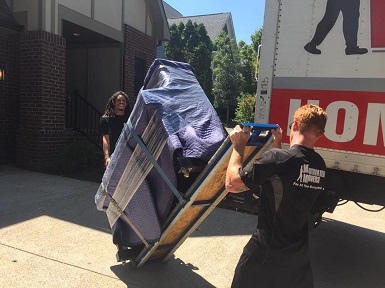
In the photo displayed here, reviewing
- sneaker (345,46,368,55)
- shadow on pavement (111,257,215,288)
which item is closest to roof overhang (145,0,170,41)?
sneaker (345,46,368,55)

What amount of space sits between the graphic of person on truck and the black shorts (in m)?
2.05

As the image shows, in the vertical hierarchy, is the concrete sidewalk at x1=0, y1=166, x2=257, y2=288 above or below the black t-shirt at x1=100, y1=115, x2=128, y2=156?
below

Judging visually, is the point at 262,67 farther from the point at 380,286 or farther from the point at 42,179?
the point at 42,179

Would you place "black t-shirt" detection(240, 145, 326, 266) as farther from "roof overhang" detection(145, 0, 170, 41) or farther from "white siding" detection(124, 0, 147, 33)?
"roof overhang" detection(145, 0, 170, 41)

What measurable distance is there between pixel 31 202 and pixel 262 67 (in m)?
3.91

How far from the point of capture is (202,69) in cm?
2331

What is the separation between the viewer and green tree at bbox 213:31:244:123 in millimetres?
25688

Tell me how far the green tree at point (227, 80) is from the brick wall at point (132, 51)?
606 inches

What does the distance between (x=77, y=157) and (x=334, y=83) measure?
18.4ft

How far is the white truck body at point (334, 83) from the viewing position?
3.02 m

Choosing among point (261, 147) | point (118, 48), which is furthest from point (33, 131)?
point (261, 147)

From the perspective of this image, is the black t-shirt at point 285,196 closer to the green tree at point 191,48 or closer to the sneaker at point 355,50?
the sneaker at point 355,50

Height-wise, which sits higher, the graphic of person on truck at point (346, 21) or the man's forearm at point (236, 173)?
the graphic of person on truck at point (346, 21)

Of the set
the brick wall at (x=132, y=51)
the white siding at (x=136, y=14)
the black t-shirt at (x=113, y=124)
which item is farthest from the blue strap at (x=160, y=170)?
the white siding at (x=136, y=14)
